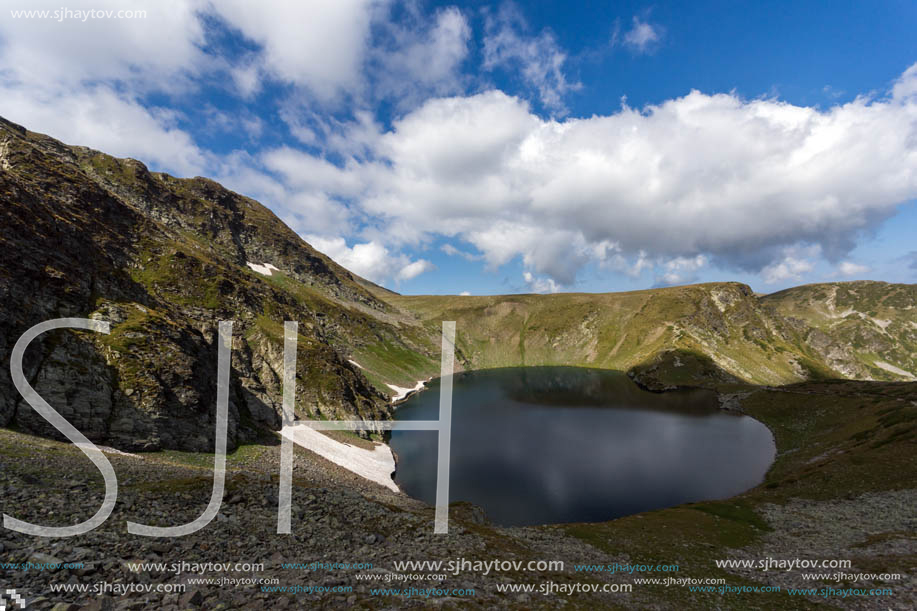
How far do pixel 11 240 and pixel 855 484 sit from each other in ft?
371

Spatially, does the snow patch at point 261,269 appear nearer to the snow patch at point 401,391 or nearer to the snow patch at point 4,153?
the snow patch at point 401,391

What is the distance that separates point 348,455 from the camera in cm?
7075

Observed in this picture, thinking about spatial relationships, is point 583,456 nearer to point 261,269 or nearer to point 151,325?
point 151,325

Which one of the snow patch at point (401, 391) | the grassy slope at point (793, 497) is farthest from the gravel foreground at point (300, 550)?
the snow patch at point (401, 391)

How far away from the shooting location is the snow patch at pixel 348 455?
2569 inches

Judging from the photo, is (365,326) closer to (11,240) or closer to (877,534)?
(11,240)

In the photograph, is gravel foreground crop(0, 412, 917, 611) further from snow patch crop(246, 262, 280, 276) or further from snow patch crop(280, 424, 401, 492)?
snow patch crop(246, 262, 280, 276)

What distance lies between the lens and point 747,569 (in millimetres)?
27750

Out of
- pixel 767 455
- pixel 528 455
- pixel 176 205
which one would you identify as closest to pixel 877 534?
pixel 528 455

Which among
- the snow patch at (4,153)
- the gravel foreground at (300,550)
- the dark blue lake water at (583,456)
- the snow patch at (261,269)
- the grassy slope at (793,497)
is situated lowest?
the dark blue lake water at (583,456)

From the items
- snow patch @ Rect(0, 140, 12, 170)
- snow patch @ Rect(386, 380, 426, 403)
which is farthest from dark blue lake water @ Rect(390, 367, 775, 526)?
snow patch @ Rect(0, 140, 12, 170)

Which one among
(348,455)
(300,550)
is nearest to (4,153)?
(348,455)

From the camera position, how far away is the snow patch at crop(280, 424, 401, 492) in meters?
65.2

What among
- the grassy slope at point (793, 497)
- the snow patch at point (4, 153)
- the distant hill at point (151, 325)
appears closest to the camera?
the grassy slope at point (793, 497)
